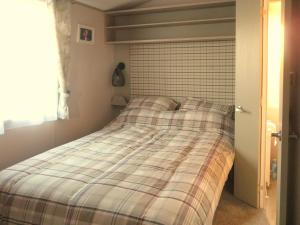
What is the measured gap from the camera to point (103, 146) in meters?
2.59

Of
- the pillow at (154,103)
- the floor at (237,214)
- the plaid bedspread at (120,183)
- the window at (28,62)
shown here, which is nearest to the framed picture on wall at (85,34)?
the window at (28,62)

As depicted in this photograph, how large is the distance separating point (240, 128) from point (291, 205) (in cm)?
134

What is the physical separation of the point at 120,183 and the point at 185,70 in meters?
2.25

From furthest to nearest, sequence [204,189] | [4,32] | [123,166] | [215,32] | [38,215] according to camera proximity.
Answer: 1. [215,32]
2. [4,32]
3. [123,166]
4. [204,189]
5. [38,215]

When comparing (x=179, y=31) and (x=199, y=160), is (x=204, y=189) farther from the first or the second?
(x=179, y=31)

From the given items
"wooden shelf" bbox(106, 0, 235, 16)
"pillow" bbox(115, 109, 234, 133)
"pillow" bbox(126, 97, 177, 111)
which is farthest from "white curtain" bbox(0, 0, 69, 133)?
"wooden shelf" bbox(106, 0, 235, 16)

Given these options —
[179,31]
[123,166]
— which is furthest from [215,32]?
[123,166]

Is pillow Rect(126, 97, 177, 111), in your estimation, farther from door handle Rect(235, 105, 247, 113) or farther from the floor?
the floor

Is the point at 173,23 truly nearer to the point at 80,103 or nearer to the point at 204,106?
the point at 204,106

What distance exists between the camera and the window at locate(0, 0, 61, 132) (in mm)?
2420

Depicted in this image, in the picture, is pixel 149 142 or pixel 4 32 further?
pixel 149 142

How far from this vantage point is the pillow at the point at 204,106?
10.8 ft

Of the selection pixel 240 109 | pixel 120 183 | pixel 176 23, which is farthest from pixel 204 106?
pixel 120 183

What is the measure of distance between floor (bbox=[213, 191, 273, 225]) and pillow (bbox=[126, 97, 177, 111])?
1271 millimetres
